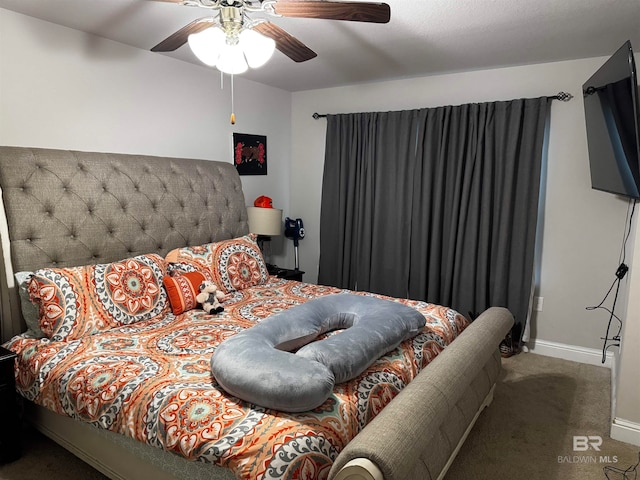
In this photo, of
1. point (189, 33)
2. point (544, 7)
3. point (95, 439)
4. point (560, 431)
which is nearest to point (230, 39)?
point (189, 33)

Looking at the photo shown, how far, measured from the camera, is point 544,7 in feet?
7.23

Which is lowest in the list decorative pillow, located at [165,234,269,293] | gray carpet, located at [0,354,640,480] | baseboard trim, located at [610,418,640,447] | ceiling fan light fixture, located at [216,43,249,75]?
gray carpet, located at [0,354,640,480]

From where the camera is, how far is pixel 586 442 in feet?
7.73

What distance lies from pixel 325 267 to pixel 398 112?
1.66 m

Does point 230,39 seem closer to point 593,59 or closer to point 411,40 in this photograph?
point 411,40

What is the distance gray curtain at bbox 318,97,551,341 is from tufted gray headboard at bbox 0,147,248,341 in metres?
1.20

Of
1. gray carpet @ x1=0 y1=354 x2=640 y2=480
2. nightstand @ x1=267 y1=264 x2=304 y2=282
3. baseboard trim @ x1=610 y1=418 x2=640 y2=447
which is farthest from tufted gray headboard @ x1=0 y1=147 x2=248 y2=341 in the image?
baseboard trim @ x1=610 y1=418 x2=640 y2=447

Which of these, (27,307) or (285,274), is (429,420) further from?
(285,274)

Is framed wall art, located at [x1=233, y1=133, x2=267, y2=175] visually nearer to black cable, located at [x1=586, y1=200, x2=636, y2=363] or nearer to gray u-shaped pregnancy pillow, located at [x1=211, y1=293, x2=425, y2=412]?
gray u-shaped pregnancy pillow, located at [x1=211, y1=293, x2=425, y2=412]

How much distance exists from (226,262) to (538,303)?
2511 millimetres

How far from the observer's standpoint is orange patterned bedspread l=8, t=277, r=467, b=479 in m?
1.34

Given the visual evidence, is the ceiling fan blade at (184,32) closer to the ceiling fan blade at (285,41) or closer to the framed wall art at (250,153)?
the ceiling fan blade at (285,41)

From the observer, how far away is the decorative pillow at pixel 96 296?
6.89 ft

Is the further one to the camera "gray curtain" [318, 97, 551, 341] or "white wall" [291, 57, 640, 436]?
"gray curtain" [318, 97, 551, 341]
